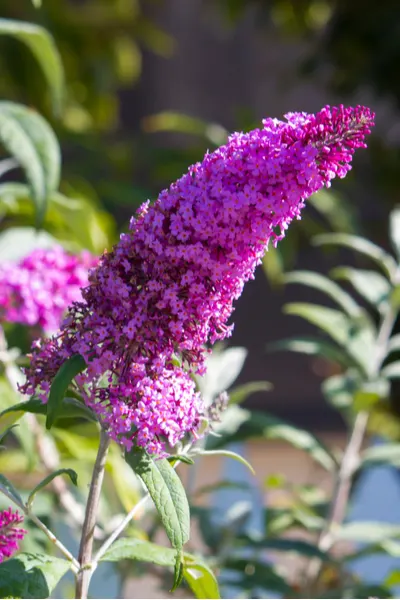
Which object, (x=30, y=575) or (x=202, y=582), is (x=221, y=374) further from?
(x=30, y=575)

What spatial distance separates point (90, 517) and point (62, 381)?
16 cm

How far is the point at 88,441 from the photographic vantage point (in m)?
1.45

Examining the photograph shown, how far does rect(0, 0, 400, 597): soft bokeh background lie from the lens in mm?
2115

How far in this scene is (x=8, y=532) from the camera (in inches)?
30.2

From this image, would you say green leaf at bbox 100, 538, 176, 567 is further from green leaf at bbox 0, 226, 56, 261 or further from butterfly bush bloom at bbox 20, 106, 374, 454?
green leaf at bbox 0, 226, 56, 261

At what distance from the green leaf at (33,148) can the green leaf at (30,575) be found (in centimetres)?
57

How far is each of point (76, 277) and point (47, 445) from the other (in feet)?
0.94

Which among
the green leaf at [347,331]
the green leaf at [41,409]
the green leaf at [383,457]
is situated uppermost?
the green leaf at [347,331]

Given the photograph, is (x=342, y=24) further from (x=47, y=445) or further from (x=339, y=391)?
(x=47, y=445)

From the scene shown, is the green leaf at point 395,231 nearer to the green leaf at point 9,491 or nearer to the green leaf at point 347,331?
the green leaf at point 347,331

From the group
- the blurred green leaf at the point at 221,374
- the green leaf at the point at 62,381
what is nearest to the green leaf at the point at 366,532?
the blurred green leaf at the point at 221,374

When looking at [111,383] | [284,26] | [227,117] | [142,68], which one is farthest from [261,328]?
[111,383]

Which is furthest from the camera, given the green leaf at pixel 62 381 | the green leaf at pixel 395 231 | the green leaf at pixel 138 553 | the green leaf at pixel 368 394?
the green leaf at pixel 395 231

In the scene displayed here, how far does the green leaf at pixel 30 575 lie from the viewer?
2.38 feet
